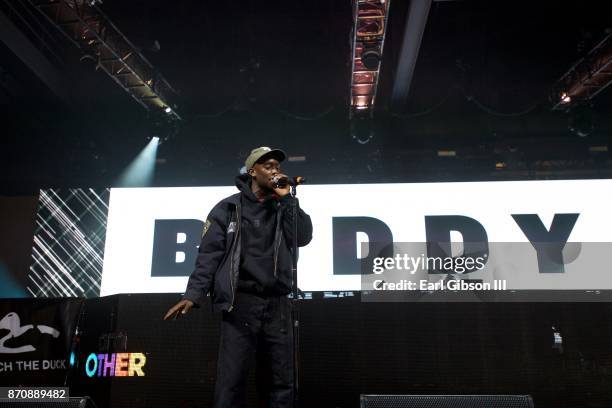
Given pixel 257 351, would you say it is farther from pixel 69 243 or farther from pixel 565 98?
pixel 69 243

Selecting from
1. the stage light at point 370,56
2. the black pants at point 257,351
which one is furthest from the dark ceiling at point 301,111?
the black pants at point 257,351

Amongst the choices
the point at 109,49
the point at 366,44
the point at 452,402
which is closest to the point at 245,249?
the point at 452,402

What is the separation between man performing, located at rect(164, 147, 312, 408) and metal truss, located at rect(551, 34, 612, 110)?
224 inches

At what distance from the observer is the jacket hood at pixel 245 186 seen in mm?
2740

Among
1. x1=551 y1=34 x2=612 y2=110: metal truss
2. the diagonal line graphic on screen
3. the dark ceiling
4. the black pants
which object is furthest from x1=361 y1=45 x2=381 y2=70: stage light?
the diagonal line graphic on screen

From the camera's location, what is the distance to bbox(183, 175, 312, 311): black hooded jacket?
8.23ft

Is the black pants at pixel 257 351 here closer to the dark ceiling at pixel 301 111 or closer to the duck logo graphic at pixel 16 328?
the duck logo graphic at pixel 16 328

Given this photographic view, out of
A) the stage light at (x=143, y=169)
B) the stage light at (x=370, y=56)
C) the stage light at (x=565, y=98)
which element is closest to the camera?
the stage light at (x=370, y=56)

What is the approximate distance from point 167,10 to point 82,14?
4.19ft

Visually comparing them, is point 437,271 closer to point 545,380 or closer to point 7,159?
point 545,380

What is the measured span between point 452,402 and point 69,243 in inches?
323

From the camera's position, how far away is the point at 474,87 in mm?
8602

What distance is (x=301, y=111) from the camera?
361 inches

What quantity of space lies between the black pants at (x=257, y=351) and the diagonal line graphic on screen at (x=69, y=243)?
24.0 ft
